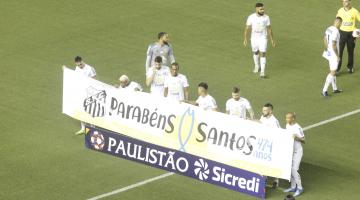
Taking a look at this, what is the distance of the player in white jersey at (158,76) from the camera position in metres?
27.3

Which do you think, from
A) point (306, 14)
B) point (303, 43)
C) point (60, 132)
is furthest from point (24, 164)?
point (306, 14)

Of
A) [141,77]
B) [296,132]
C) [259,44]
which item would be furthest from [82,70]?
[296,132]

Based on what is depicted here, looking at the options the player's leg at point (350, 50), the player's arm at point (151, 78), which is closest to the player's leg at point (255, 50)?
the player's leg at point (350, 50)

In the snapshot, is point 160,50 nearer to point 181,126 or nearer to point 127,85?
point 127,85

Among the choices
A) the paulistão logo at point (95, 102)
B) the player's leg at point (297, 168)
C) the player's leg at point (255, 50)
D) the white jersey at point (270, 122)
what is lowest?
the player's leg at point (297, 168)

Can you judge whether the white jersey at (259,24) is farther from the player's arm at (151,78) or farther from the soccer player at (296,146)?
the soccer player at (296,146)

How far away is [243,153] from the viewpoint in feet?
77.9

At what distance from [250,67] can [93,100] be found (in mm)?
7329

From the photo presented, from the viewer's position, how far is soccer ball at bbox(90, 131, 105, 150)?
25.9 m

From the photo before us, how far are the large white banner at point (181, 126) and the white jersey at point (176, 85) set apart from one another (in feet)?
4.69

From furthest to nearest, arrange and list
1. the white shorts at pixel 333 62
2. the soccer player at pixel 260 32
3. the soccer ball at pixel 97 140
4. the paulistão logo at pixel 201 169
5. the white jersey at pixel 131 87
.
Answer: the soccer player at pixel 260 32
the white shorts at pixel 333 62
the white jersey at pixel 131 87
the soccer ball at pixel 97 140
the paulistão logo at pixel 201 169

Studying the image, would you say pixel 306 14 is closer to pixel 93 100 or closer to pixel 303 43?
pixel 303 43

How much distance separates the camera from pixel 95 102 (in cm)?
2647

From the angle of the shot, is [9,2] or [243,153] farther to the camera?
[9,2]
